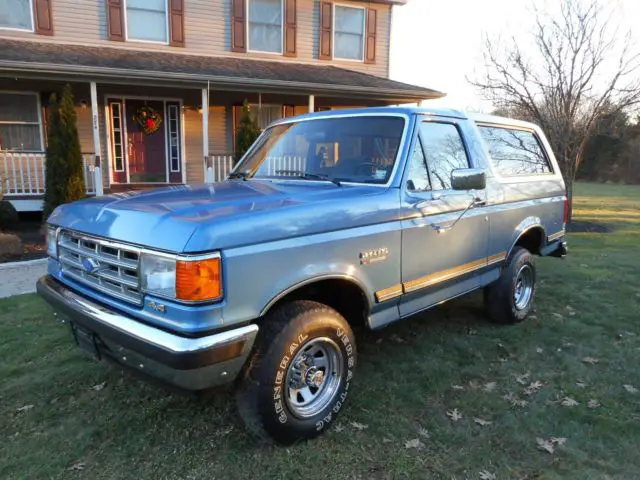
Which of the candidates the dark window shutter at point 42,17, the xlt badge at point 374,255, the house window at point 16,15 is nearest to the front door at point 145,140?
the dark window shutter at point 42,17

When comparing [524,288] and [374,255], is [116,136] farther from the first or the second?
[374,255]

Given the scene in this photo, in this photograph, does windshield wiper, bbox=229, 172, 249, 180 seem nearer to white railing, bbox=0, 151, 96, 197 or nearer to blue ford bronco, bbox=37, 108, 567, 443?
blue ford bronco, bbox=37, 108, 567, 443

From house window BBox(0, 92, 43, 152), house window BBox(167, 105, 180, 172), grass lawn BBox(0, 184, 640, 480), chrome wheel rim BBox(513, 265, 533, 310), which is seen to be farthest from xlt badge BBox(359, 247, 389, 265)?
house window BBox(0, 92, 43, 152)

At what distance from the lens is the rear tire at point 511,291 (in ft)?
16.1

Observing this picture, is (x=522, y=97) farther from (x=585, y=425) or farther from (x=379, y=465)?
(x=379, y=465)

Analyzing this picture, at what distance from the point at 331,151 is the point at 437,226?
1.05 metres

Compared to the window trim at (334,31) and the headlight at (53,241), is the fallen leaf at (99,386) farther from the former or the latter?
the window trim at (334,31)

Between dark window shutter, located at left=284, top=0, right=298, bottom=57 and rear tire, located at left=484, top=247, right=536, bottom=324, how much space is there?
11.8m

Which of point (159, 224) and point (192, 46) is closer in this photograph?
point (159, 224)

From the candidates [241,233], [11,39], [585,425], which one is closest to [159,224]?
[241,233]

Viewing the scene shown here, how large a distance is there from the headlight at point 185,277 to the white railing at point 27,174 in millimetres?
9787

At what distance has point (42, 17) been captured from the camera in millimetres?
12188

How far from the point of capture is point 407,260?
354 cm

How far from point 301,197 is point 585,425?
2.43m
